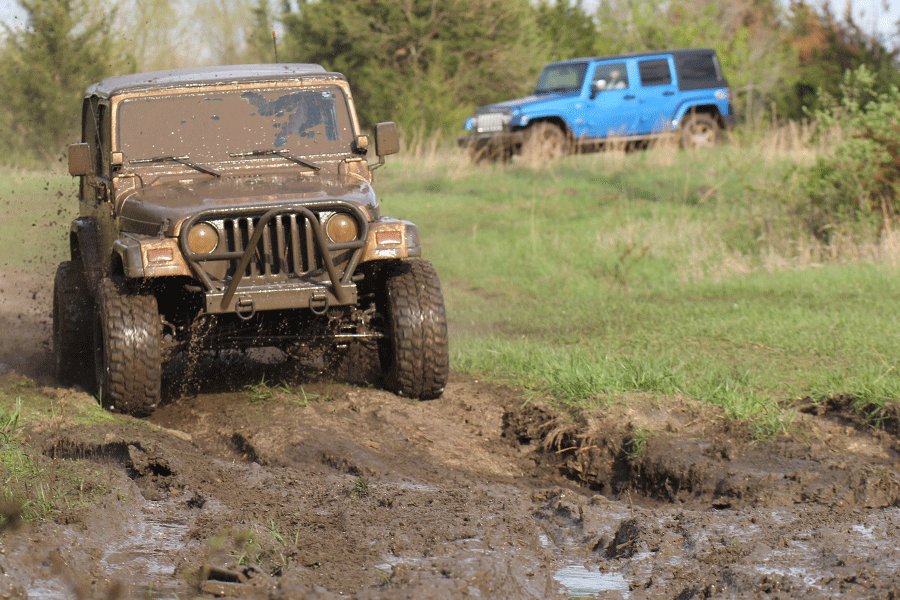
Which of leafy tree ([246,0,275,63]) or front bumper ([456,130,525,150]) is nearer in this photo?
front bumper ([456,130,525,150])

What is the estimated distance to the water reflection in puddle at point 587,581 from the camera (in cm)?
310

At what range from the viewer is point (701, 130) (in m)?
17.6

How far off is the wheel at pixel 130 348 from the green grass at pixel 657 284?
2.06m

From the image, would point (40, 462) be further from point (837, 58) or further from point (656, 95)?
point (837, 58)

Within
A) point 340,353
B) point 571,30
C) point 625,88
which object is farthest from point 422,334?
point 571,30

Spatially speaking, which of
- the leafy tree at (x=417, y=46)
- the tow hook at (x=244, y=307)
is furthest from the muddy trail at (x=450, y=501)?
the leafy tree at (x=417, y=46)

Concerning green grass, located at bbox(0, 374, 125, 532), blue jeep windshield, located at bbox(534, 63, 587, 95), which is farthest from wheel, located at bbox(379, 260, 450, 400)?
blue jeep windshield, located at bbox(534, 63, 587, 95)

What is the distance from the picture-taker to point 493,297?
9.22 meters

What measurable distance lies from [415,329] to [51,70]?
1808 cm

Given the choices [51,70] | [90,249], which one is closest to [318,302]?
[90,249]

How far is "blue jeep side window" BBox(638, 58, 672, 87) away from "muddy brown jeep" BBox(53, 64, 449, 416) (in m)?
12.0

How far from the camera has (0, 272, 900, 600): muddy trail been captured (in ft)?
9.98

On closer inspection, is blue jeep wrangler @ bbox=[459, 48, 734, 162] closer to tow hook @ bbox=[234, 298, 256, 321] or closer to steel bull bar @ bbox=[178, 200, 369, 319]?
steel bull bar @ bbox=[178, 200, 369, 319]

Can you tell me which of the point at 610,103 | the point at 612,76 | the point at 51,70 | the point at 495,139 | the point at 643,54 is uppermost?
the point at 51,70
